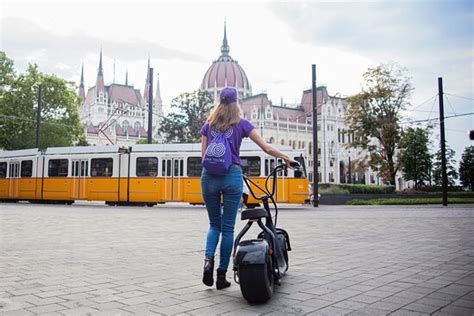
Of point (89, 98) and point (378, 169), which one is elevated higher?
point (89, 98)

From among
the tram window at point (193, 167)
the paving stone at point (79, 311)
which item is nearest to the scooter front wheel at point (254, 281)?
the paving stone at point (79, 311)

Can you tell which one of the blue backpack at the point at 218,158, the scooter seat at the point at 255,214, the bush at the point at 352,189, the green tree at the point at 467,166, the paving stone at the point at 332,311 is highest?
the green tree at the point at 467,166

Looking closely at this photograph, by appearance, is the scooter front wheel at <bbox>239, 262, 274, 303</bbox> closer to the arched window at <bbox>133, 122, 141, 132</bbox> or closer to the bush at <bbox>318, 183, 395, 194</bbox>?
the bush at <bbox>318, 183, 395, 194</bbox>

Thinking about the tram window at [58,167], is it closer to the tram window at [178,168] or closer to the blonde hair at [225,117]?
the tram window at [178,168]

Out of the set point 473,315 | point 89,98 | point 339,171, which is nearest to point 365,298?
point 473,315

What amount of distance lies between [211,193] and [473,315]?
7.25 feet

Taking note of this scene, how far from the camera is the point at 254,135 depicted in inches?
153

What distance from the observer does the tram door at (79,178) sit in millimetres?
20703

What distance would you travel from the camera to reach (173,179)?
1917 centimetres

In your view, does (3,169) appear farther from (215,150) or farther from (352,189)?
(215,150)

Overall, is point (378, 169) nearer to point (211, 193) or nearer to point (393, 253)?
point (393, 253)

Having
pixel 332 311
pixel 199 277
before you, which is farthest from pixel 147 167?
pixel 332 311

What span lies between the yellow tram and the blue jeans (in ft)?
44.4

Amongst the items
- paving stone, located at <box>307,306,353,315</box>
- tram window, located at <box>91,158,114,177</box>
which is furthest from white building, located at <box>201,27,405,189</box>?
paving stone, located at <box>307,306,353,315</box>
